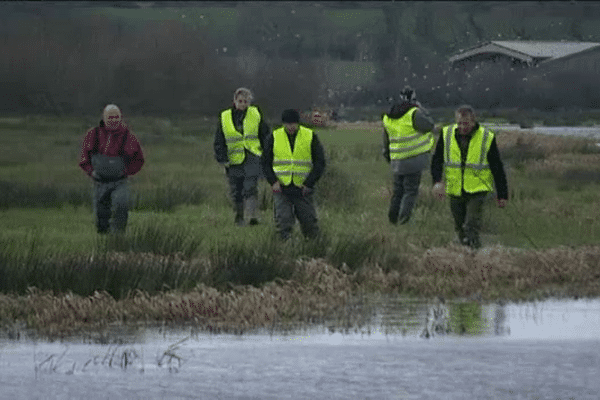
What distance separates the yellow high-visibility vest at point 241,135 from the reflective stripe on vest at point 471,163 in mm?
3438

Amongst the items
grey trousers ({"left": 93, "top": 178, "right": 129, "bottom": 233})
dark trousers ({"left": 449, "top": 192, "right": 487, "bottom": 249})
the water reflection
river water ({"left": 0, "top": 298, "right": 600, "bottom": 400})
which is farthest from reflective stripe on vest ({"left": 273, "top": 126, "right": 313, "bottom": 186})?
river water ({"left": 0, "top": 298, "right": 600, "bottom": 400})

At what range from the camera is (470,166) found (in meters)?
16.5

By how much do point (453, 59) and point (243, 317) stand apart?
115897 mm

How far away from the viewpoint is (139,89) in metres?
75.1

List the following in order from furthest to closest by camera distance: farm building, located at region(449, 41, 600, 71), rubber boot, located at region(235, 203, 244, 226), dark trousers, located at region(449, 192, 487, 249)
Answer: farm building, located at region(449, 41, 600, 71) → rubber boot, located at region(235, 203, 244, 226) → dark trousers, located at region(449, 192, 487, 249)

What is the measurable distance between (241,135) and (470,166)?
3.88 m

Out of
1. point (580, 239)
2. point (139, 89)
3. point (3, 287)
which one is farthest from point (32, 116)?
point (3, 287)

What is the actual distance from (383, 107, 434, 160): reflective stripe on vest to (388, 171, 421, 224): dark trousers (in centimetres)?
33

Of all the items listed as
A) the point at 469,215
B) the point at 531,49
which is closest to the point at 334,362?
the point at 469,215

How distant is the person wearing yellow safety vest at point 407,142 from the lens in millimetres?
19609

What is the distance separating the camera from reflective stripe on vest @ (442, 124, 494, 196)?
16.4 m

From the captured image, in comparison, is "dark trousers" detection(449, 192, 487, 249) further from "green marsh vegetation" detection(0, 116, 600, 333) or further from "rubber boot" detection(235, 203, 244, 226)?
"rubber boot" detection(235, 203, 244, 226)

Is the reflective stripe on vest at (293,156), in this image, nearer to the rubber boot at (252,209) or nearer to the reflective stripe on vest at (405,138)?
the reflective stripe on vest at (405,138)

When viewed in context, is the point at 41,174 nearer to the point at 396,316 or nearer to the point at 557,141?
the point at 557,141
